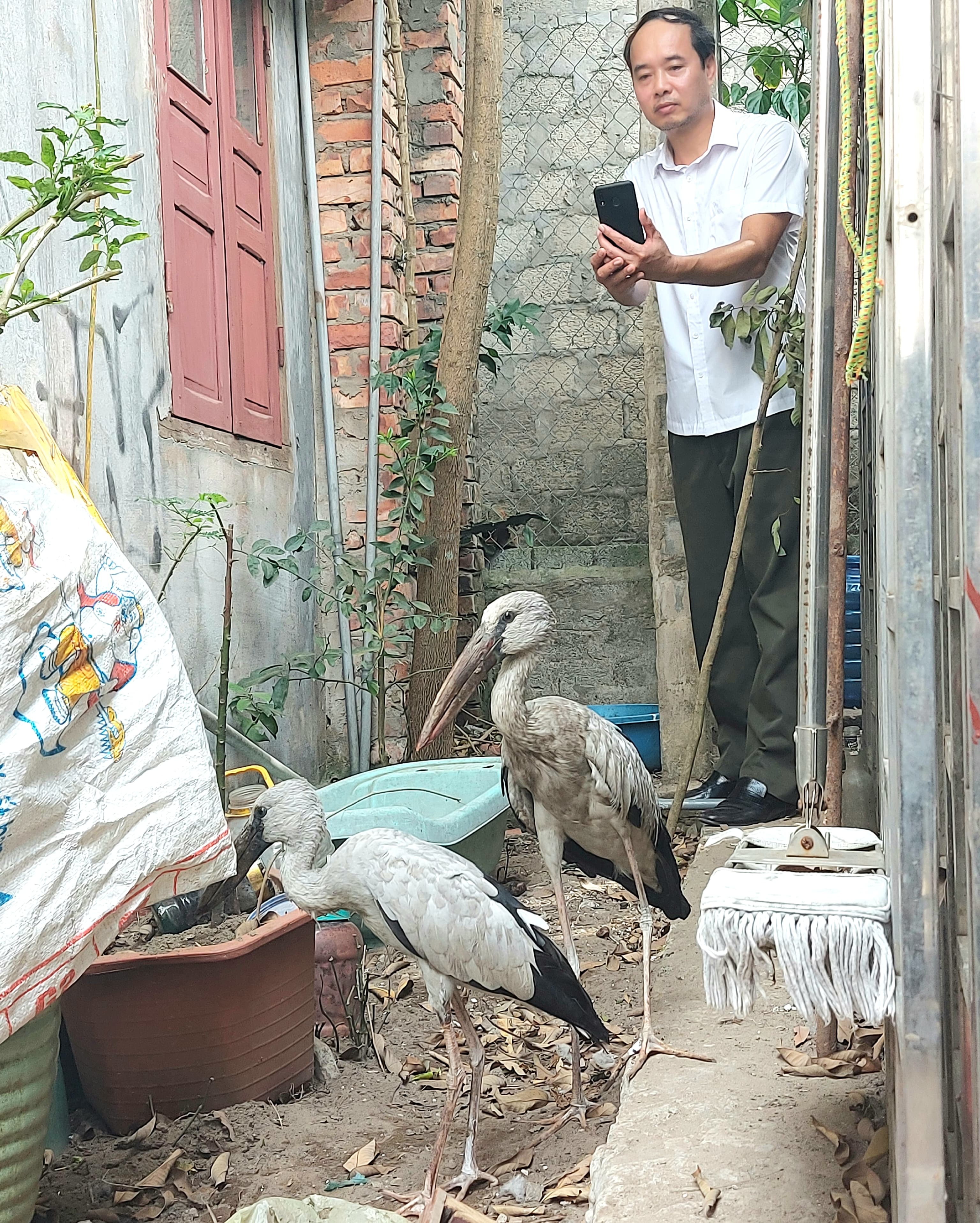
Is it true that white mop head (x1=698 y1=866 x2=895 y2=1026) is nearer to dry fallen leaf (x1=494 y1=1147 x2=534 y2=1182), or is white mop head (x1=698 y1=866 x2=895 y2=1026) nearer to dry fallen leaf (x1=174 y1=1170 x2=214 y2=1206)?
dry fallen leaf (x1=494 y1=1147 x2=534 y2=1182)

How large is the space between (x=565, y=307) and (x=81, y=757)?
562 cm

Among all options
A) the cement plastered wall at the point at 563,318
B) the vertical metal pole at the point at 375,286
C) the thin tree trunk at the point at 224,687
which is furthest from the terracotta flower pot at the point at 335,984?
the cement plastered wall at the point at 563,318

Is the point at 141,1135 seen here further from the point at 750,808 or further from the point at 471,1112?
the point at 750,808

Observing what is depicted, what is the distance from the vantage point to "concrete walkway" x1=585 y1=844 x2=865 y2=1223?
181cm

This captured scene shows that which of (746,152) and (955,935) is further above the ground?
(746,152)

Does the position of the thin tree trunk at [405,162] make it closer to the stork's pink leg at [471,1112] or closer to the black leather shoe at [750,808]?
the black leather shoe at [750,808]

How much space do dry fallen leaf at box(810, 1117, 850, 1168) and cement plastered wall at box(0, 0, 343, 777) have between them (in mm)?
2485

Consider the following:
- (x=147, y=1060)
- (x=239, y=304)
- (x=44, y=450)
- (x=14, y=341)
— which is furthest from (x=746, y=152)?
(x=147, y=1060)

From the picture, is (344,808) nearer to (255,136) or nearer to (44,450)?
(44,450)

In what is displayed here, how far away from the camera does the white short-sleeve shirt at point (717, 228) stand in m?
3.90

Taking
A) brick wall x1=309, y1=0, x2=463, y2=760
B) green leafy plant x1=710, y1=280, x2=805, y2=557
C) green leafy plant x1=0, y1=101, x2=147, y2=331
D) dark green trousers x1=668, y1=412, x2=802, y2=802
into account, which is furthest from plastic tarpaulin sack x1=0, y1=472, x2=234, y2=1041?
brick wall x1=309, y1=0, x2=463, y2=760

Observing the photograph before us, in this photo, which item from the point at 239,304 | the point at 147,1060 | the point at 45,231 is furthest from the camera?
the point at 239,304

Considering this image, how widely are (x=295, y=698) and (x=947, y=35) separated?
4.24 meters

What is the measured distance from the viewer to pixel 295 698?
521 centimetres
